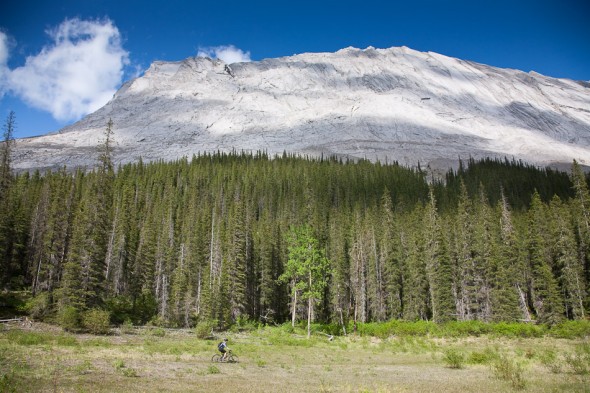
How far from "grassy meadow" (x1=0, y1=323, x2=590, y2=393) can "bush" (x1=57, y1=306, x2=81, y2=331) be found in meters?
1.09

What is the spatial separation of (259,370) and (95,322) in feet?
68.9

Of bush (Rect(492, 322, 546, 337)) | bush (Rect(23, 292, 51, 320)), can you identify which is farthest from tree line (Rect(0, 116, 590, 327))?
bush (Rect(492, 322, 546, 337))

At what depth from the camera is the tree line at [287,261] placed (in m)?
47.1

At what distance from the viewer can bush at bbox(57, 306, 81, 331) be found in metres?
36.2

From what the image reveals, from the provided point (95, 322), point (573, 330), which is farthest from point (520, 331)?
point (95, 322)

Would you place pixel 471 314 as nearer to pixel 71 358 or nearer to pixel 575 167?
pixel 575 167

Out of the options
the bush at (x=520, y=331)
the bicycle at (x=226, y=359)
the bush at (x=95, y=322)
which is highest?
the bush at (x=95, y=322)

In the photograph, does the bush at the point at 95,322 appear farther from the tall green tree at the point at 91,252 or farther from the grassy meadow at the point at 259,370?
the grassy meadow at the point at 259,370

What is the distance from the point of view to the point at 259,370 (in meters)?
23.5

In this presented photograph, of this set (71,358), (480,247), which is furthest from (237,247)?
(71,358)

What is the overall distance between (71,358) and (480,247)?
5886 centimetres

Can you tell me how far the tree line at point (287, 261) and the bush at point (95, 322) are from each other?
1.05 m

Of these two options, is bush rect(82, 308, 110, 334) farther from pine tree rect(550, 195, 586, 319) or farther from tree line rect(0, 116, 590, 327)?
pine tree rect(550, 195, 586, 319)

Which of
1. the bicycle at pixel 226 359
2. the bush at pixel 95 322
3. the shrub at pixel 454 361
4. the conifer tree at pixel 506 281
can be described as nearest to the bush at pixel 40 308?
the bush at pixel 95 322
